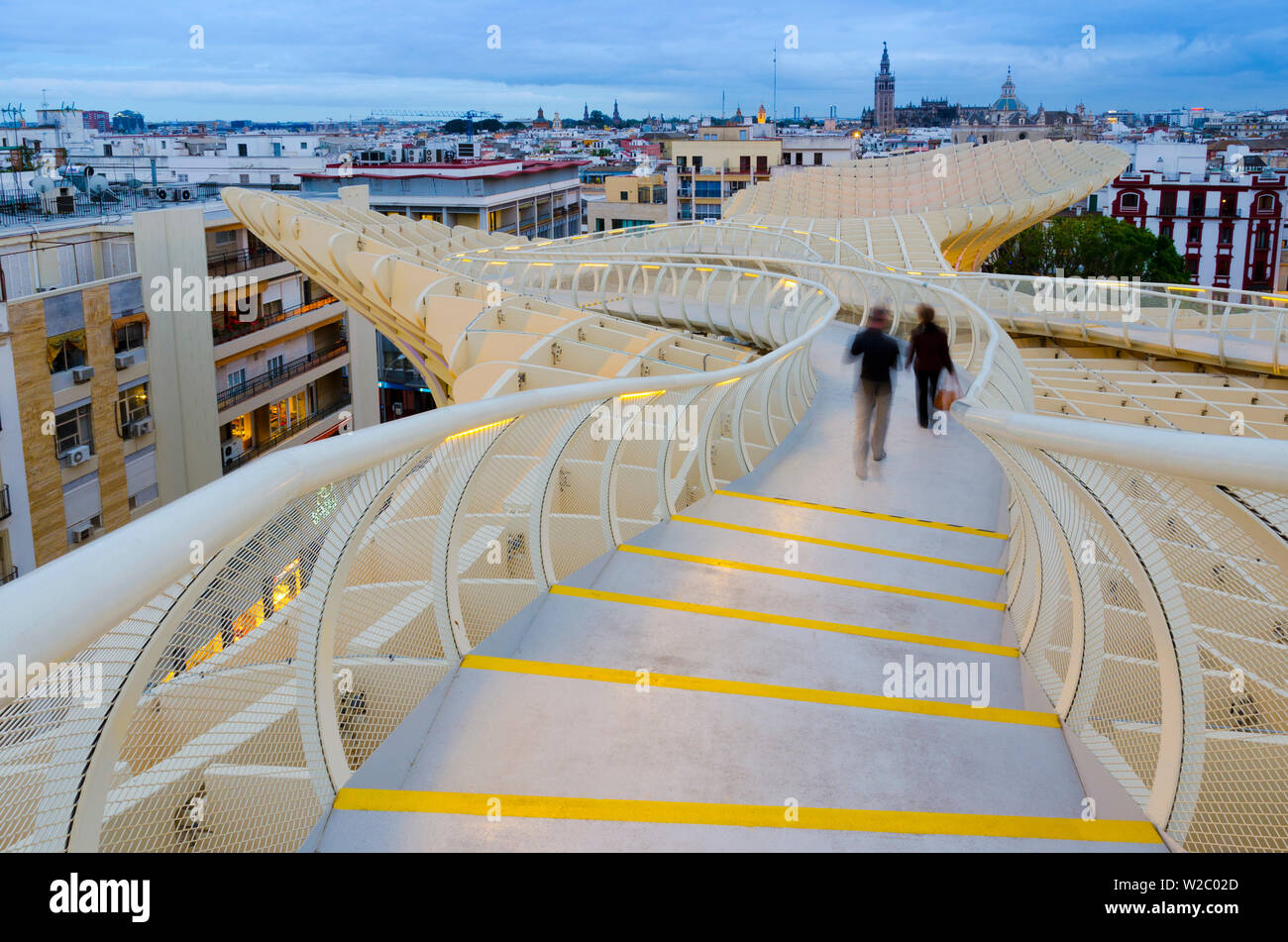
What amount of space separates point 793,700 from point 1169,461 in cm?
190

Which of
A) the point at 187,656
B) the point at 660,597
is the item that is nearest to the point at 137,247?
the point at 660,597

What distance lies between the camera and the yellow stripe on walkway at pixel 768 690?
4.11 meters

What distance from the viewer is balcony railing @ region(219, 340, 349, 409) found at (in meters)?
35.6

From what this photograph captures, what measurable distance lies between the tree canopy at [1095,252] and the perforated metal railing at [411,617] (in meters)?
53.1

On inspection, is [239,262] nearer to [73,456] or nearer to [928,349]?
[73,456]

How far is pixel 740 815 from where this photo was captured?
10.9 feet

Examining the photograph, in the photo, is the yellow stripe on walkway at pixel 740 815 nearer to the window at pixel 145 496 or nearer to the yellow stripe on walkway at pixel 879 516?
the yellow stripe on walkway at pixel 879 516

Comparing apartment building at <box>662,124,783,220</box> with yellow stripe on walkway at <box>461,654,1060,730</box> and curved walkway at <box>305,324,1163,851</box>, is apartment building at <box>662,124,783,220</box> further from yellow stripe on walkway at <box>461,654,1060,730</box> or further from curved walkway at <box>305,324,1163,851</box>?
yellow stripe on walkway at <box>461,654,1060,730</box>

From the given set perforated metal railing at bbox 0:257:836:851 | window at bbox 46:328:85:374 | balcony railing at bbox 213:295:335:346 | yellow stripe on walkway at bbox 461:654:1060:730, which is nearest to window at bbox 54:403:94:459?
window at bbox 46:328:85:374

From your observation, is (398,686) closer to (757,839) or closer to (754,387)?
(757,839)

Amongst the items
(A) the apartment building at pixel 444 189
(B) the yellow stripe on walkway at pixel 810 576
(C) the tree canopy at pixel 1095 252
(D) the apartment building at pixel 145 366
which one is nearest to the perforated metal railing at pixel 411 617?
(B) the yellow stripe on walkway at pixel 810 576

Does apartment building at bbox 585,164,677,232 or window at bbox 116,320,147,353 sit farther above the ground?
apartment building at bbox 585,164,677,232

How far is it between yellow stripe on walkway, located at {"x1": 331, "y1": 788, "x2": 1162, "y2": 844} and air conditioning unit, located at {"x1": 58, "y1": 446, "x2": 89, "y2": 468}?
84.9ft
